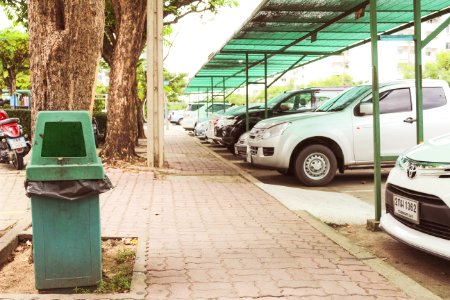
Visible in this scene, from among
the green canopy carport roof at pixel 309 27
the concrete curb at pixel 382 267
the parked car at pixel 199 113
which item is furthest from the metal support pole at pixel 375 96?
the parked car at pixel 199 113

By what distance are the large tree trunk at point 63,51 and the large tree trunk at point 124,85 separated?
7.30 meters

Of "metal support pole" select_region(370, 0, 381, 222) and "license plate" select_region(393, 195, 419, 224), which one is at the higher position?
"metal support pole" select_region(370, 0, 381, 222)

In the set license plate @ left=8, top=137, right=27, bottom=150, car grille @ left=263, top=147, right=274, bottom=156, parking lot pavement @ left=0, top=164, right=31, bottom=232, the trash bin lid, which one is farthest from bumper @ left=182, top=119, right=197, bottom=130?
the trash bin lid

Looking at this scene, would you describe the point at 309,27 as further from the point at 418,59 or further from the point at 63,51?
the point at 63,51

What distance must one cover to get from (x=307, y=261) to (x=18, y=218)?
12.5ft

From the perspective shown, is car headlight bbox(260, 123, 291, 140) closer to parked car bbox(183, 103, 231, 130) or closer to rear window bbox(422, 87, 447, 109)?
rear window bbox(422, 87, 447, 109)

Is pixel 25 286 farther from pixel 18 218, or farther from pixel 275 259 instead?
pixel 18 218

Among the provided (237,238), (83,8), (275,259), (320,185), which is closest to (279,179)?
(320,185)

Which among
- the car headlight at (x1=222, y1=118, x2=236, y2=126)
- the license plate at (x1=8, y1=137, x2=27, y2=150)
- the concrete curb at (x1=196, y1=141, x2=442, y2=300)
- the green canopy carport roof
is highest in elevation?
the green canopy carport roof

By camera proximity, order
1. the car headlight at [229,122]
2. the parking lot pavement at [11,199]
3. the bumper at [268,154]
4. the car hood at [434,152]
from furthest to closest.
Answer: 1. the car headlight at [229,122]
2. the bumper at [268,154]
3. the parking lot pavement at [11,199]
4. the car hood at [434,152]

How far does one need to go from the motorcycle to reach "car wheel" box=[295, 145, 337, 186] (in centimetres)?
570

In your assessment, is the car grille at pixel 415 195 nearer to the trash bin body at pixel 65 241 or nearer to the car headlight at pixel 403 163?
the car headlight at pixel 403 163

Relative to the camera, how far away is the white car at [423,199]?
4.25 m

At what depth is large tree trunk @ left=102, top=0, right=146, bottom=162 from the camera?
1206 cm
